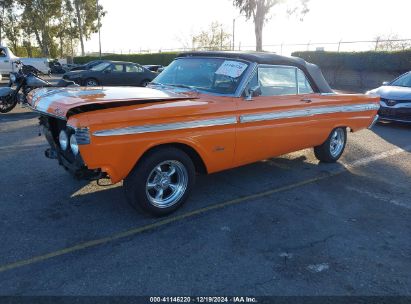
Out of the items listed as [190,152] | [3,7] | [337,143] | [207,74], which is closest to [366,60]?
[337,143]

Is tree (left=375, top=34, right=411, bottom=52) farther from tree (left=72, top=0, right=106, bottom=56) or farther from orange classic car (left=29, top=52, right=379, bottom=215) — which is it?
tree (left=72, top=0, right=106, bottom=56)

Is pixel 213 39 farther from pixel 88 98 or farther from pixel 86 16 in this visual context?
pixel 88 98

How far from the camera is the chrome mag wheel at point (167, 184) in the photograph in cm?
393

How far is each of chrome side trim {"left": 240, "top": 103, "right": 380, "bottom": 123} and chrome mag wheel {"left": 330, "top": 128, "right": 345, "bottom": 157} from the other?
44 centimetres

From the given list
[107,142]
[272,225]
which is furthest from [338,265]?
[107,142]

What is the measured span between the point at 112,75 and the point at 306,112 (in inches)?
476

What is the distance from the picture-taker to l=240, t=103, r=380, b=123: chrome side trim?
4.45 m

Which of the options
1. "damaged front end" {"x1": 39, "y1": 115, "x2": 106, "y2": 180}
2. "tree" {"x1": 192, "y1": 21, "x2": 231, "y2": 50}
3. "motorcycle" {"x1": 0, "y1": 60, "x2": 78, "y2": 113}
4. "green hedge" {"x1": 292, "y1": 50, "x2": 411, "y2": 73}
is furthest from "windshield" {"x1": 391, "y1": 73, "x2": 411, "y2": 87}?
"tree" {"x1": 192, "y1": 21, "x2": 231, "y2": 50}

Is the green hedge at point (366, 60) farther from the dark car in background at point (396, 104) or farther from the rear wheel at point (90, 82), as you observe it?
the rear wheel at point (90, 82)

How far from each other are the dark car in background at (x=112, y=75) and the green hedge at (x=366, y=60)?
10.4m

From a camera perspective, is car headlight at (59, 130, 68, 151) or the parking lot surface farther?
car headlight at (59, 130, 68, 151)

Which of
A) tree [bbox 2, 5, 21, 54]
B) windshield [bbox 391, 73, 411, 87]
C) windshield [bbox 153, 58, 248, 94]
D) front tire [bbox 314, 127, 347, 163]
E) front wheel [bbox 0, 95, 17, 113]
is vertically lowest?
front tire [bbox 314, 127, 347, 163]

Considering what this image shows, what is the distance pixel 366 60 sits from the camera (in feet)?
61.6

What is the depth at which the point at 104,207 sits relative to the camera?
4207 mm
